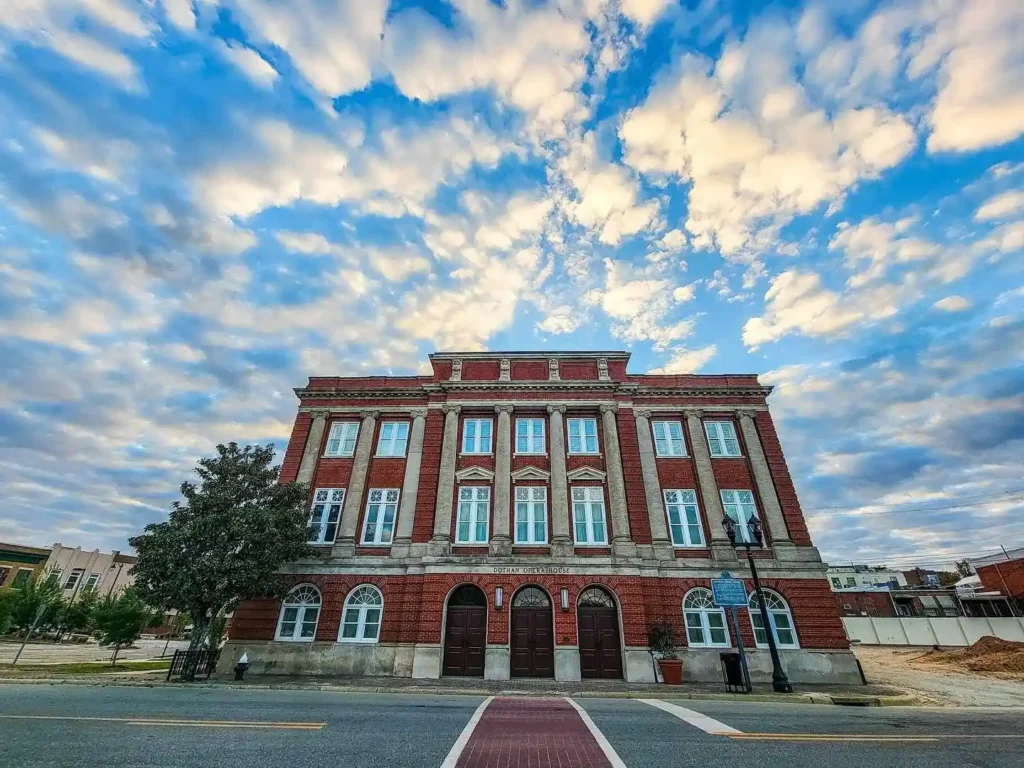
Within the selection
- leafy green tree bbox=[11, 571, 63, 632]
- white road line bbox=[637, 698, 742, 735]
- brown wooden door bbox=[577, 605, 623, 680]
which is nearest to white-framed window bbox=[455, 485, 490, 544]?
brown wooden door bbox=[577, 605, 623, 680]

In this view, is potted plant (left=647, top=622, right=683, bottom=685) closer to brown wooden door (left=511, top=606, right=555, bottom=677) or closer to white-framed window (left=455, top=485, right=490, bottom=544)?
brown wooden door (left=511, top=606, right=555, bottom=677)

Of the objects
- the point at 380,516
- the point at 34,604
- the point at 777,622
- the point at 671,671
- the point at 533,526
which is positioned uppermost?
the point at 380,516

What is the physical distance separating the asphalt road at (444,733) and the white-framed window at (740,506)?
11072mm

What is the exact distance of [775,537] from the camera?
75.0ft

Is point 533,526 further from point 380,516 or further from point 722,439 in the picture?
point 722,439

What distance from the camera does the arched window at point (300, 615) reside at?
2172cm

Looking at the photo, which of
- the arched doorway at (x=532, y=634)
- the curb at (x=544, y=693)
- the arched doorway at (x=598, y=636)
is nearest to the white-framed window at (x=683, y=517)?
the arched doorway at (x=598, y=636)

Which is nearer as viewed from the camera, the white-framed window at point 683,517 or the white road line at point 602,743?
the white road line at point 602,743

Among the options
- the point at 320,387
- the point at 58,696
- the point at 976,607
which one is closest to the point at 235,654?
the point at 58,696

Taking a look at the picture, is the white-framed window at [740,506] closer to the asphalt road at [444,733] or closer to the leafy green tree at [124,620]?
the asphalt road at [444,733]

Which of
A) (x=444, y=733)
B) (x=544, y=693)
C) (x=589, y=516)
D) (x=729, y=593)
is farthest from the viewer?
(x=589, y=516)

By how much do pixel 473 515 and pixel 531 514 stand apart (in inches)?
117

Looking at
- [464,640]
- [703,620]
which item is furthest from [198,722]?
[703,620]

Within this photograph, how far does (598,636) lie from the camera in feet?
69.2
